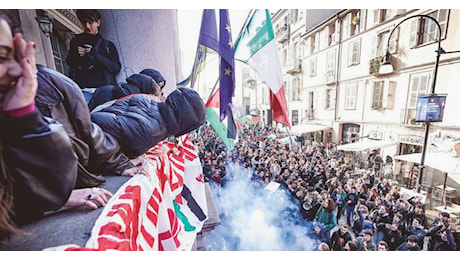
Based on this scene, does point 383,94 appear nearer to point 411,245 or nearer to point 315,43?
point 315,43

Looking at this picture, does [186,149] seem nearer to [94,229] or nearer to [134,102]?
[134,102]

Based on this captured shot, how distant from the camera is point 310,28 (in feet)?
29.5

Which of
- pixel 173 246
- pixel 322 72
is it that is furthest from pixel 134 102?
pixel 322 72

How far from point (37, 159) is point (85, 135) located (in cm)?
34

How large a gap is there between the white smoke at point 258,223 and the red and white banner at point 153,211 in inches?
71.9

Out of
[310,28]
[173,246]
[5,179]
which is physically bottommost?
[173,246]

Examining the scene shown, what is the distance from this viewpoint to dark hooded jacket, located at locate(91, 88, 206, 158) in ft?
3.85

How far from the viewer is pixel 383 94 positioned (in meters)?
6.77

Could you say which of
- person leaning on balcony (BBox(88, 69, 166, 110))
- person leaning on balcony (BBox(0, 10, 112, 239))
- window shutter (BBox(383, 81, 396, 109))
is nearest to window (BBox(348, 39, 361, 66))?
window shutter (BBox(383, 81, 396, 109))

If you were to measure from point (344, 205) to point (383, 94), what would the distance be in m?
4.48

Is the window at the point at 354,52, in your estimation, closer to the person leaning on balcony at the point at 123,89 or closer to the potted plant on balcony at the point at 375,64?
the potted plant on balcony at the point at 375,64

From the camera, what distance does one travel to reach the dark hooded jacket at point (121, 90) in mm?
1668

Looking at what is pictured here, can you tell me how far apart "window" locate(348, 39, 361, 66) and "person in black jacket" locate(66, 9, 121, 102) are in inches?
342

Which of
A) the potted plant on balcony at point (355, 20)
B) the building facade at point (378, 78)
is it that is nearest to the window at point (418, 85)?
the building facade at point (378, 78)
